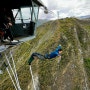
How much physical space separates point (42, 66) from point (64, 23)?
15.9 meters

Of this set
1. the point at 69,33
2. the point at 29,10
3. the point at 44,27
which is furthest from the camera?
the point at 44,27

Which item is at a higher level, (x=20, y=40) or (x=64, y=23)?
(x=20, y=40)

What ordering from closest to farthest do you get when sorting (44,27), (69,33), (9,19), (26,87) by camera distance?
(9,19) → (26,87) → (69,33) → (44,27)

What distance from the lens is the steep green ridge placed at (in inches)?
1876

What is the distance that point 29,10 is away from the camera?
28109 mm

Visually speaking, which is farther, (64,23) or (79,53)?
(64,23)

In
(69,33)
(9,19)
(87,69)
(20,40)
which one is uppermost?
(9,19)

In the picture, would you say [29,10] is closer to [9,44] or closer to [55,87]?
[9,44]

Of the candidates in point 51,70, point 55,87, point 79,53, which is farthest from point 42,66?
point 79,53

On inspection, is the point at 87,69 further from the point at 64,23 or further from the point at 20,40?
the point at 20,40

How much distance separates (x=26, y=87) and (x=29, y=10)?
20.6 meters

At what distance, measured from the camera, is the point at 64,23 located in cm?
6331

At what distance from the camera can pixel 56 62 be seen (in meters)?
50.7

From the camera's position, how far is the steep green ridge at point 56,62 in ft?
156
